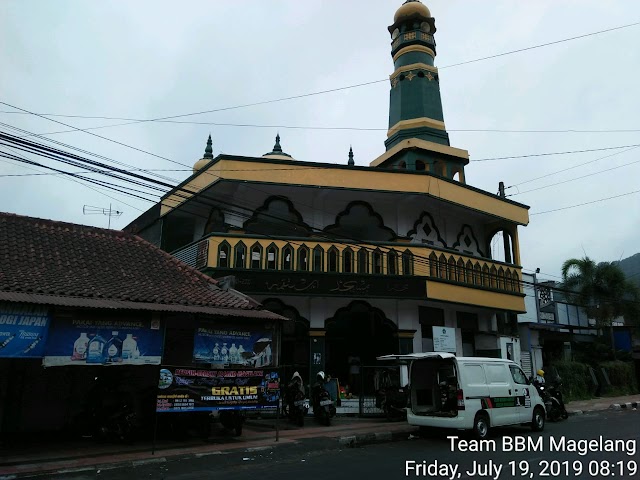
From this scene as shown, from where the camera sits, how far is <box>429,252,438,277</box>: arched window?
60.3 ft

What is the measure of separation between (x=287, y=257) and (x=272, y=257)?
506 millimetres

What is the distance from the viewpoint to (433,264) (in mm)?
18484

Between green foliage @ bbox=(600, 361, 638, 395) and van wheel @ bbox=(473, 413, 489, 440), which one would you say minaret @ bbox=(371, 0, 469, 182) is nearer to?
van wheel @ bbox=(473, 413, 489, 440)

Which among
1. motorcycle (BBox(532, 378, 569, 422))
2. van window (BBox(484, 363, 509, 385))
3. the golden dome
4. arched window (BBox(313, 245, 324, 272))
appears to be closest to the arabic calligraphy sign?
arched window (BBox(313, 245, 324, 272))

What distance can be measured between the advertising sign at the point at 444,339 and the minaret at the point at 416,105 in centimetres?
702

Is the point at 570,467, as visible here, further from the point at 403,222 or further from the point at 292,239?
the point at 403,222

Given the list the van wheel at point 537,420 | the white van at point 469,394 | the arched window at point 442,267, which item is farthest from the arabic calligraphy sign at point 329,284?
the van wheel at point 537,420

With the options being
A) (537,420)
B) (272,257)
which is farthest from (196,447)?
(537,420)

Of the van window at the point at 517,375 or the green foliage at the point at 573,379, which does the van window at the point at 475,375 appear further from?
the green foliage at the point at 573,379

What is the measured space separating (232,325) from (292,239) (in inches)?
225

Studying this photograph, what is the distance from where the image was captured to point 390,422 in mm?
14648

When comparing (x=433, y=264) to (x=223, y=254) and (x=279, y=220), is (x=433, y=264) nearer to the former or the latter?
(x=279, y=220)

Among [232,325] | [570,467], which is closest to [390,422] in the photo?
[232,325]

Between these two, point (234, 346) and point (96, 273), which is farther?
point (234, 346)
